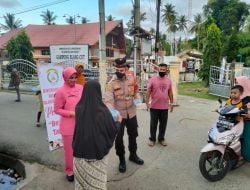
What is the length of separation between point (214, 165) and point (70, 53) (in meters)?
7.49

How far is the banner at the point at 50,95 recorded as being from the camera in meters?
4.29

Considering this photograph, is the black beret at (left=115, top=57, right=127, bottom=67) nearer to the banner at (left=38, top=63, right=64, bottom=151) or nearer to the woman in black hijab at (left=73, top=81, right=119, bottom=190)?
the woman in black hijab at (left=73, top=81, right=119, bottom=190)

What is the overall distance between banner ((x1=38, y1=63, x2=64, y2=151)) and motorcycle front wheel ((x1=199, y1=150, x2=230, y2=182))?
7.99 feet

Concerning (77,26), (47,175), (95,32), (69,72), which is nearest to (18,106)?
(47,175)

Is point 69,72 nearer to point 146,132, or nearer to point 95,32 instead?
point 146,132

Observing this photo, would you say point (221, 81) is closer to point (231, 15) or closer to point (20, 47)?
point (20, 47)

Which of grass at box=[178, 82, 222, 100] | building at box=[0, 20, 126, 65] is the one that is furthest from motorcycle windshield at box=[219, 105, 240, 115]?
building at box=[0, 20, 126, 65]

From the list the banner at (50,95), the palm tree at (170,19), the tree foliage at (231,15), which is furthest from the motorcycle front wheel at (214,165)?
the palm tree at (170,19)

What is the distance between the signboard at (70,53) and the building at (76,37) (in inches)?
710

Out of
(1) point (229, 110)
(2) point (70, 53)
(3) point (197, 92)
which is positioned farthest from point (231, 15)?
(1) point (229, 110)

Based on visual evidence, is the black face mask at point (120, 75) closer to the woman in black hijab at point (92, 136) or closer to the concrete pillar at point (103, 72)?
the woman in black hijab at point (92, 136)

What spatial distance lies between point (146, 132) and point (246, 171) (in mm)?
2616

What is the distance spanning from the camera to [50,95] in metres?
4.41

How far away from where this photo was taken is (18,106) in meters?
9.53
